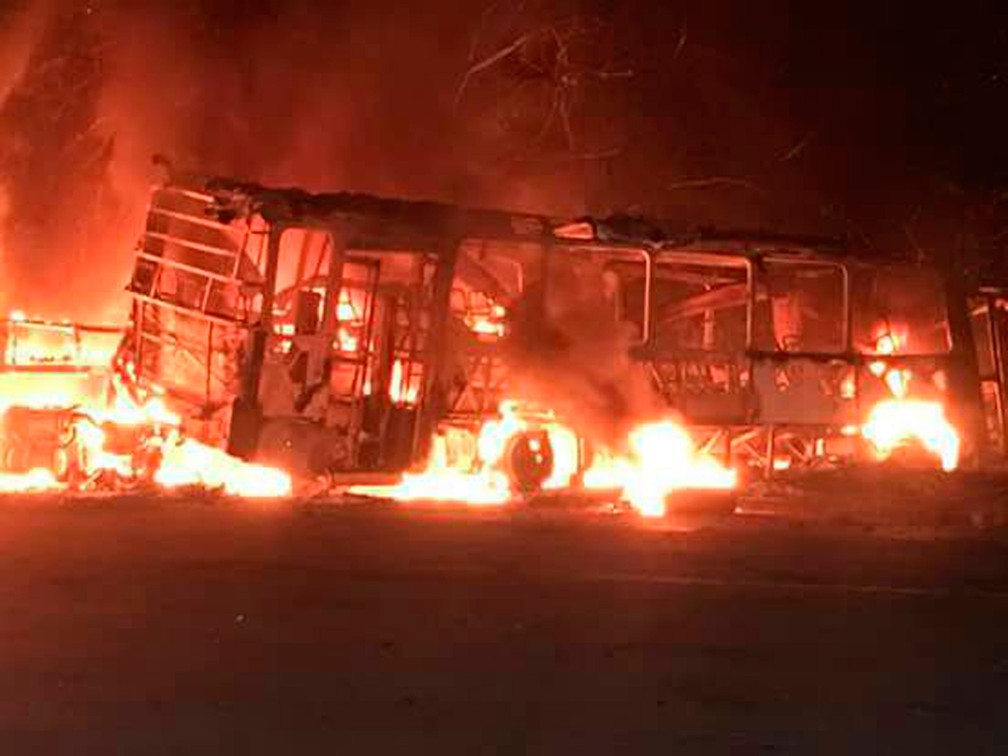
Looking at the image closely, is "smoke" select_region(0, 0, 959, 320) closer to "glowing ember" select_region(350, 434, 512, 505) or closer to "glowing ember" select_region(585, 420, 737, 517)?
"glowing ember" select_region(585, 420, 737, 517)

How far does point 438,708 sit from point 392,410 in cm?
737

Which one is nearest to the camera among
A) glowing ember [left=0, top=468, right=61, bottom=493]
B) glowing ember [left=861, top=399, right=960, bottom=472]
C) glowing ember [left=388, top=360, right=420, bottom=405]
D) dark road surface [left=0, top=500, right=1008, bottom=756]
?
dark road surface [left=0, top=500, right=1008, bottom=756]

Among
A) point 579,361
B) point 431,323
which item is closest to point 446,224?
point 431,323

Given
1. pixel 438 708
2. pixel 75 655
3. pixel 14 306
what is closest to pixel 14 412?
pixel 75 655

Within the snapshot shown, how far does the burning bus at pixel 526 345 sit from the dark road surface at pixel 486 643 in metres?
2.42

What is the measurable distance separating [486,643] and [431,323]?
6382 millimetres

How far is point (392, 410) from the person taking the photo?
12.5 metres

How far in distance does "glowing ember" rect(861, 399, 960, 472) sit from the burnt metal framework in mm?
235

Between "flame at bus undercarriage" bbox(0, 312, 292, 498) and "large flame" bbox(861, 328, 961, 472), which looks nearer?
"flame at bus undercarriage" bbox(0, 312, 292, 498)

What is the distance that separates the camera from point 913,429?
46.5 feet

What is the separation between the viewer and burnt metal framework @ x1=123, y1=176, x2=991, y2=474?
39.6ft

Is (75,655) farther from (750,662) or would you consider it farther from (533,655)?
(750,662)

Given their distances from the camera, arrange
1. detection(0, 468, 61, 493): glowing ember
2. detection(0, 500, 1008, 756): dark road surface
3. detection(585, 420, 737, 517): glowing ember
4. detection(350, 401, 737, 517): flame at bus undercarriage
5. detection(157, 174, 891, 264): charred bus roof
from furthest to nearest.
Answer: detection(585, 420, 737, 517): glowing ember → detection(350, 401, 737, 517): flame at bus undercarriage → detection(0, 468, 61, 493): glowing ember → detection(157, 174, 891, 264): charred bus roof → detection(0, 500, 1008, 756): dark road surface

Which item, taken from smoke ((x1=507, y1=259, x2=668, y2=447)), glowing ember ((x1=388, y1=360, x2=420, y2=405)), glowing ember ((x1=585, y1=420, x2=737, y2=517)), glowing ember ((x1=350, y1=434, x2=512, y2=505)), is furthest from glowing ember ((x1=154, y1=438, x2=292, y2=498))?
glowing ember ((x1=585, y1=420, x2=737, y2=517))
